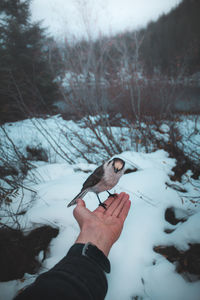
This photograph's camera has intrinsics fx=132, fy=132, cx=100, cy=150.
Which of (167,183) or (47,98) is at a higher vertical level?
(47,98)

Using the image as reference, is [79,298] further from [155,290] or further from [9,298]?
[9,298]

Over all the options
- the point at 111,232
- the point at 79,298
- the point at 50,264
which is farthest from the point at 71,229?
the point at 79,298

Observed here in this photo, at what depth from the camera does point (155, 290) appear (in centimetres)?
135

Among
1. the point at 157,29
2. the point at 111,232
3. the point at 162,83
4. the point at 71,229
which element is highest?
the point at 157,29

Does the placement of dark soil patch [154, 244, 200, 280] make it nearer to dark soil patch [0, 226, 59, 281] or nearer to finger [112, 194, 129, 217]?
finger [112, 194, 129, 217]

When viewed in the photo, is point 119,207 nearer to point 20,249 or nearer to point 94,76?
point 20,249

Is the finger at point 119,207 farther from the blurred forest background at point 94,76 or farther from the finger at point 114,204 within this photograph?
the blurred forest background at point 94,76

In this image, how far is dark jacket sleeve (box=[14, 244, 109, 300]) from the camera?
0.76 metres

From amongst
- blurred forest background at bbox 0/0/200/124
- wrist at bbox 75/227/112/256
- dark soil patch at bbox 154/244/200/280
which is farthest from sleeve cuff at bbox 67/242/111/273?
blurred forest background at bbox 0/0/200/124

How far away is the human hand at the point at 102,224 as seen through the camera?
1.33m

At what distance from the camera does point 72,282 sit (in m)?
0.86

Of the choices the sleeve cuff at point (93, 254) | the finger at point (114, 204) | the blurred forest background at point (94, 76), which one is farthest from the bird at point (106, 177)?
the blurred forest background at point (94, 76)

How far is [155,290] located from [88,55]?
4.30 metres

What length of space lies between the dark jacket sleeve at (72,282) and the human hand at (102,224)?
22cm
